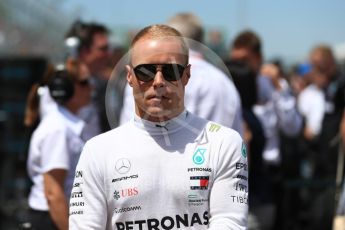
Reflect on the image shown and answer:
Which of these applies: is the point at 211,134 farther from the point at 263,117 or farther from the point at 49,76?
the point at 263,117

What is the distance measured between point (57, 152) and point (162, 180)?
65.3 inches

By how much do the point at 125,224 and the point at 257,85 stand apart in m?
4.06

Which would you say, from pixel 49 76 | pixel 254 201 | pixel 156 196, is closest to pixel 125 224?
pixel 156 196

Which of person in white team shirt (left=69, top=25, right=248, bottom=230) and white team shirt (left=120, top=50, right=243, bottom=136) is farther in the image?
white team shirt (left=120, top=50, right=243, bottom=136)

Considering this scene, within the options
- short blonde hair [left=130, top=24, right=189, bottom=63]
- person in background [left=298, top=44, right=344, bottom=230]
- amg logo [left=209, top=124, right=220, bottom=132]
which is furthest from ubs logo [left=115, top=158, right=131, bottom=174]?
person in background [left=298, top=44, right=344, bottom=230]

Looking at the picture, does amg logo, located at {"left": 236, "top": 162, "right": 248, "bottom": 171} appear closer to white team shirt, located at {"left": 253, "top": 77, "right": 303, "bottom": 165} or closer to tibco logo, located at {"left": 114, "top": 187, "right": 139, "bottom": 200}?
tibco logo, located at {"left": 114, "top": 187, "right": 139, "bottom": 200}

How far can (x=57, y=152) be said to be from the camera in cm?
451

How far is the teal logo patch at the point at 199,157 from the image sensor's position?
2985 millimetres

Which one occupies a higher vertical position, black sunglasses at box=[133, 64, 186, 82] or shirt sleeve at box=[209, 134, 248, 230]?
black sunglasses at box=[133, 64, 186, 82]

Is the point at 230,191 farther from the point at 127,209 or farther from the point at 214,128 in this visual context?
the point at 127,209

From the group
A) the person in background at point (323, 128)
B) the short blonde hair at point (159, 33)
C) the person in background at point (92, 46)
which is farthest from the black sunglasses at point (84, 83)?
the person in background at point (323, 128)

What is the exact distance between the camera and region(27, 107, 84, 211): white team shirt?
4512 mm

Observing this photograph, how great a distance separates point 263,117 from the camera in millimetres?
7793

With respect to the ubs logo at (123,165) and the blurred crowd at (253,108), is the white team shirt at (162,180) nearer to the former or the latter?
the ubs logo at (123,165)
